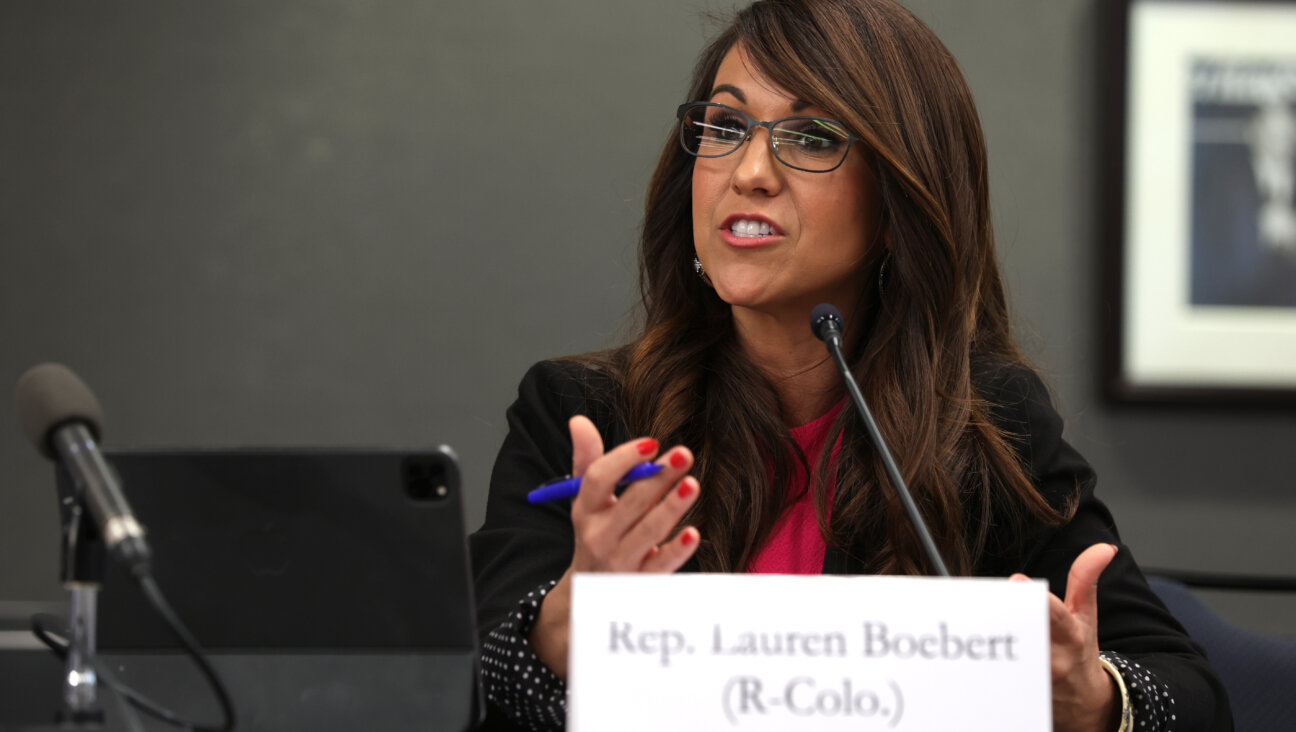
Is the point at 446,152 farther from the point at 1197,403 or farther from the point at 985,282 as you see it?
the point at 1197,403

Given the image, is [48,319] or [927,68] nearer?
[927,68]

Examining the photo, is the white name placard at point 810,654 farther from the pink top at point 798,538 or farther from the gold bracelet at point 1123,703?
the pink top at point 798,538

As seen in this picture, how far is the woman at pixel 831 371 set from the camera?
1.37 m

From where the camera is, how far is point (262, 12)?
2.27 meters

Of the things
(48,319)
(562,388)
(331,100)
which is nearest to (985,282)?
(562,388)

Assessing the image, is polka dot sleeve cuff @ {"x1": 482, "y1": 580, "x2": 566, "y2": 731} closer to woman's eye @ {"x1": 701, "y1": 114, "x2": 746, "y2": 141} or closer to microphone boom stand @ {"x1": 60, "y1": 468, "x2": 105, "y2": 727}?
microphone boom stand @ {"x1": 60, "y1": 468, "x2": 105, "y2": 727}

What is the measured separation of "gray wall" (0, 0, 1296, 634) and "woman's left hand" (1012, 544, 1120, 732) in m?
1.27

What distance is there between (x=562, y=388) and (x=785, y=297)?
0.29 metres

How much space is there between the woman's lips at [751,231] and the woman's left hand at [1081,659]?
544 millimetres

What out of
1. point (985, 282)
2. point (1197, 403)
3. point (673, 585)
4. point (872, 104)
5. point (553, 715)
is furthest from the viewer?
point (1197, 403)

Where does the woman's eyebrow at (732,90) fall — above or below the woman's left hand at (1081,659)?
above

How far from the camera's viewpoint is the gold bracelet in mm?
1054

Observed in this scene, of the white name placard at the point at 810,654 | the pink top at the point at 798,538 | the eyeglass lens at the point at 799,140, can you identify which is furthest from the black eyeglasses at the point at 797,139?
the white name placard at the point at 810,654

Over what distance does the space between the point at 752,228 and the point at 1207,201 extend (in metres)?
1.15
